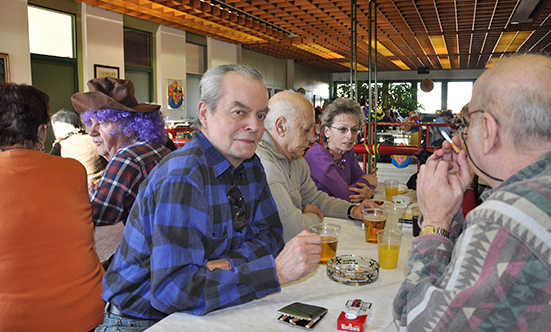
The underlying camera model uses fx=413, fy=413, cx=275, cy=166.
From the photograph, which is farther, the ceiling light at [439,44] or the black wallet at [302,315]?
the ceiling light at [439,44]

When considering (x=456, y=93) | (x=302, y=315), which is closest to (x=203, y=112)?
(x=302, y=315)

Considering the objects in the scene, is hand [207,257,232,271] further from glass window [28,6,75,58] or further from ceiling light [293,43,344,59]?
ceiling light [293,43,344,59]

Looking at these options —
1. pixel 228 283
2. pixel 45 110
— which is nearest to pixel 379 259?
pixel 228 283

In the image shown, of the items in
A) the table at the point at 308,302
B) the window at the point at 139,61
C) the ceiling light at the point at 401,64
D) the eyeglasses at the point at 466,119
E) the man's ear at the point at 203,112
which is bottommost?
the table at the point at 308,302

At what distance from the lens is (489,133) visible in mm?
962

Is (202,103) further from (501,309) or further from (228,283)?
(501,309)

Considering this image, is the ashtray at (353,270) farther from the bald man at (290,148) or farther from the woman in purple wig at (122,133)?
the woman in purple wig at (122,133)

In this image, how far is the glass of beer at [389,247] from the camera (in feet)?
4.87

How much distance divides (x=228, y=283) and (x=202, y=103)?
0.63 m

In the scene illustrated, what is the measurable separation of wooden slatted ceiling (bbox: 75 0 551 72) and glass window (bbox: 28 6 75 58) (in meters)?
0.66

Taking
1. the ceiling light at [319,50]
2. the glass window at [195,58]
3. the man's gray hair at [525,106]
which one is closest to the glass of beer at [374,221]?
the man's gray hair at [525,106]

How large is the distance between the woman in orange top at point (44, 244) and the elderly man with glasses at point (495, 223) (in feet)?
4.03

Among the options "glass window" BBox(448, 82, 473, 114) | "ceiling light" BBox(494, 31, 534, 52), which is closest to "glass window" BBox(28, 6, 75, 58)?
"ceiling light" BBox(494, 31, 534, 52)

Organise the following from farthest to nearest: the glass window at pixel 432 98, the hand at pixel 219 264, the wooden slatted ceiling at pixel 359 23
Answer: the glass window at pixel 432 98, the wooden slatted ceiling at pixel 359 23, the hand at pixel 219 264
